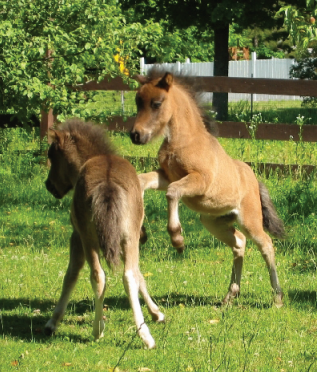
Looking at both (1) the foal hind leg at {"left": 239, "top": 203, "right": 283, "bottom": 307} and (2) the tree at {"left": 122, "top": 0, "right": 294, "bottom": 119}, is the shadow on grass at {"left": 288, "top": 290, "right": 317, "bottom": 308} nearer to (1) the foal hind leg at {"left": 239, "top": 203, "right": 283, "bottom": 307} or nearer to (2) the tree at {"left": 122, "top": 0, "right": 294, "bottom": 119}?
(1) the foal hind leg at {"left": 239, "top": 203, "right": 283, "bottom": 307}

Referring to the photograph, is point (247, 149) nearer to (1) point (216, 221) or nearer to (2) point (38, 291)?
(1) point (216, 221)

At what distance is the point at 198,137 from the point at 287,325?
6.76 feet

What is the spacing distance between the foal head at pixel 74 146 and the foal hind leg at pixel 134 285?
1147mm

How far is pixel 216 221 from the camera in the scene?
7.46 meters

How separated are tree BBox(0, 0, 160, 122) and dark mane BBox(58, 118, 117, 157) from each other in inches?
129

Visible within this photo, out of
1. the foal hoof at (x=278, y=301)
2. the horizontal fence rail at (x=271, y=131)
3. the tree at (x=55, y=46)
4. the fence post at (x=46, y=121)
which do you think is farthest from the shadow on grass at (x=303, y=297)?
the fence post at (x=46, y=121)

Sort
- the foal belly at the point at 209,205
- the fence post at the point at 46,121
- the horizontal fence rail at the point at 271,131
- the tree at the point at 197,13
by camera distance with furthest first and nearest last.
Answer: the tree at the point at 197,13
the fence post at the point at 46,121
the horizontal fence rail at the point at 271,131
the foal belly at the point at 209,205

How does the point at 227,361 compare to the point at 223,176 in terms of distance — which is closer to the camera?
the point at 227,361

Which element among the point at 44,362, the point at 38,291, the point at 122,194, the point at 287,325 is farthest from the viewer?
the point at 38,291

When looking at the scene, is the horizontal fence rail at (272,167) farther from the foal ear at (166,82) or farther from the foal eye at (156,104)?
the foal eye at (156,104)

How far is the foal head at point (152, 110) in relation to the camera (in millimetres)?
6477

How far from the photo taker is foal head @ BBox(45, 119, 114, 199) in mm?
6367

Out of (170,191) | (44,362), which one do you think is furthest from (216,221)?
(44,362)

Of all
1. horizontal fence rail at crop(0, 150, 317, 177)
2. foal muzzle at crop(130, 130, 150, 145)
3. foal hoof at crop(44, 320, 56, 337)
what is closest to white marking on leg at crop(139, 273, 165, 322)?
foal hoof at crop(44, 320, 56, 337)
